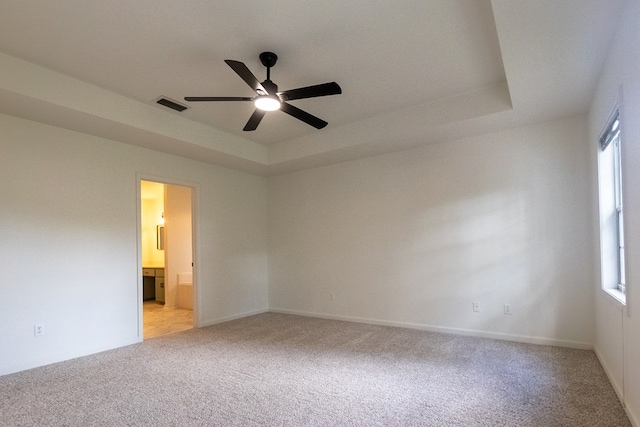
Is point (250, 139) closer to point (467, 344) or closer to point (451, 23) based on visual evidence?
point (451, 23)

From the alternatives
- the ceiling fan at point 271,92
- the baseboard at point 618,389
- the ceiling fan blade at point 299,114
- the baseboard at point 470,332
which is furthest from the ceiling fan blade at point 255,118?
the baseboard at point 618,389

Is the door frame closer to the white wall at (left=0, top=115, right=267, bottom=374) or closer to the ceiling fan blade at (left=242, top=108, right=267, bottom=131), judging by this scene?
the white wall at (left=0, top=115, right=267, bottom=374)

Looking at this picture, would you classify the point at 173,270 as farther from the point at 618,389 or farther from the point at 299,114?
the point at 618,389

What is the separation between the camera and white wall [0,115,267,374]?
132 inches

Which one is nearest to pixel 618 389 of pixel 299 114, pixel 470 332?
pixel 470 332

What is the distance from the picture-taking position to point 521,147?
13.2ft

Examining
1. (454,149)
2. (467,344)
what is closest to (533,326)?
(467,344)

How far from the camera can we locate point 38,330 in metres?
3.46

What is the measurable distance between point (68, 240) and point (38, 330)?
35.8 inches

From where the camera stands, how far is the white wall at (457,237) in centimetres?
377

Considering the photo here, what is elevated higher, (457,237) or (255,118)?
(255,118)

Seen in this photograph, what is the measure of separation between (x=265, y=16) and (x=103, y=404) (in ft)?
9.85

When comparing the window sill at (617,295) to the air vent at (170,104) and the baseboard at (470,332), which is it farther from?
the air vent at (170,104)

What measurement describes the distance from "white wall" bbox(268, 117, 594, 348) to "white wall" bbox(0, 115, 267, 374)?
1.92 m
